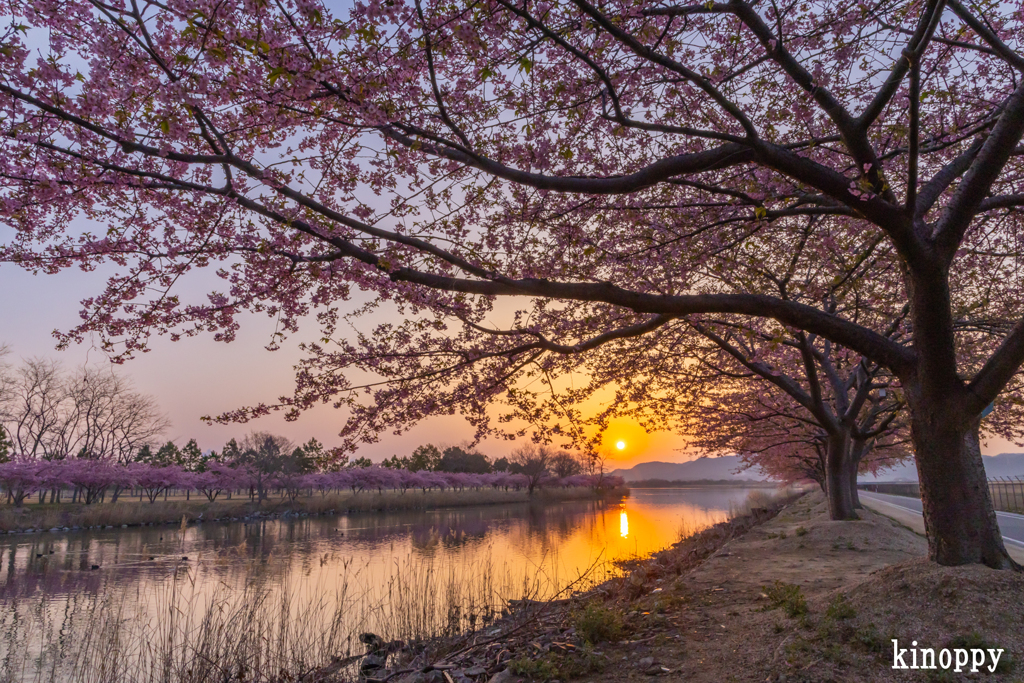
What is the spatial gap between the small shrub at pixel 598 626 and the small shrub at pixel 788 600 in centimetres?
180

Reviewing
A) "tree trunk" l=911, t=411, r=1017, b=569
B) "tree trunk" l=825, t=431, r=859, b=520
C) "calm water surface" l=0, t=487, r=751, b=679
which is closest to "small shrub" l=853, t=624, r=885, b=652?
"tree trunk" l=911, t=411, r=1017, b=569

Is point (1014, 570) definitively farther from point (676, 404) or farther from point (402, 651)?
point (676, 404)

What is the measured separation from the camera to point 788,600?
5.62 m

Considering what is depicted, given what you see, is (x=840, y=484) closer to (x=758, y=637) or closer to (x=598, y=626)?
(x=758, y=637)

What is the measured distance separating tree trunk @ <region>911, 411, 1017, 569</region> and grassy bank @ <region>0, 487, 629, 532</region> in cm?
2750

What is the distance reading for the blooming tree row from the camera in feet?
126

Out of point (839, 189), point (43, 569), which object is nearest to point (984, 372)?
point (839, 189)

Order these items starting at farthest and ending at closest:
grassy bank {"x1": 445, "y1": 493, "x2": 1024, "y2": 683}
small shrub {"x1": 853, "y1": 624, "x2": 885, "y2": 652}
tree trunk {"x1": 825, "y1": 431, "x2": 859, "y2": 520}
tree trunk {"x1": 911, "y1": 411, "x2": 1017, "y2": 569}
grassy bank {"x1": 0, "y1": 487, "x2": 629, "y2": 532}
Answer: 1. grassy bank {"x1": 0, "y1": 487, "x2": 629, "y2": 532}
2. tree trunk {"x1": 825, "y1": 431, "x2": 859, "y2": 520}
3. tree trunk {"x1": 911, "y1": 411, "x2": 1017, "y2": 569}
4. small shrub {"x1": 853, "y1": 624, "x2": 885, "y2": 652}
5. grassy bank {"x1": 445, "y1": 493, "x2": 1024, "y2": 683}

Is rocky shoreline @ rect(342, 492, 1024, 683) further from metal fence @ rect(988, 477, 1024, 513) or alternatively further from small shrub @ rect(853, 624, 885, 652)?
metal fence @ rect(988, 477, 1024, 513)

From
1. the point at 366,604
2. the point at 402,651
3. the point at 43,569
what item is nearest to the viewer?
the point at 402,651

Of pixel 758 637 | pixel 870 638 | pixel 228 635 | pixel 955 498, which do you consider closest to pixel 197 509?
pixel 228 635

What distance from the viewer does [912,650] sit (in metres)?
4.22

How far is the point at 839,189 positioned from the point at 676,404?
862 cm

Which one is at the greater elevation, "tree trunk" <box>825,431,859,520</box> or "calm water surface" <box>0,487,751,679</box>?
"tree trunk" <box>825,431,859,520</box>
